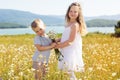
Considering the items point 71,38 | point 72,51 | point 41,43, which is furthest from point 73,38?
point 41,43

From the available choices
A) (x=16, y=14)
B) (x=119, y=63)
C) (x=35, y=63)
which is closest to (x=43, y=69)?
(x=35, y=63)

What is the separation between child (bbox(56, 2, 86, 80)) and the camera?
21.8 feet

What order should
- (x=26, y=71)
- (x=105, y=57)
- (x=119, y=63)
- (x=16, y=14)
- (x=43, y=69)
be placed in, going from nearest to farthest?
1. (x=26, y=71)
2. (x=43, y=69)
3. (x=119, y=63)
4. (x=105, y=57)
5. (x=16, y=14)

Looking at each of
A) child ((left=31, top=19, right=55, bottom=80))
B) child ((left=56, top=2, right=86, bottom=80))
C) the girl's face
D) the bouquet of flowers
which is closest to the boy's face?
child ((left=31, top=19, right=55, bottom=80))

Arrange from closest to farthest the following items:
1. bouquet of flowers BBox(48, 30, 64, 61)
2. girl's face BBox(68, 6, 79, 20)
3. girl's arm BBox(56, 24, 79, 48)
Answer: girl's arm BBox(56, 24, 79, 48) < girl's face BBox(68, 6, 79, 20) < bouquet of flowers BBox(48, 30, 64, 61)

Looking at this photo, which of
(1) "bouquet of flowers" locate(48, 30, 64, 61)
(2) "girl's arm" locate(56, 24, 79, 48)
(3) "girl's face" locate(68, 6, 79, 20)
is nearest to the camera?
(2) "girl's arm" locate(56, 24, 79, 48)

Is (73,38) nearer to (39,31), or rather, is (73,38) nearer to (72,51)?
(72,51)

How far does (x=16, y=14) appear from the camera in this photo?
14625 centimetres

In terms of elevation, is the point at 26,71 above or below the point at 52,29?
below

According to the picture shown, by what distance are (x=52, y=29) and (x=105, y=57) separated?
10.5ft

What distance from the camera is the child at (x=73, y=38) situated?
262 inches

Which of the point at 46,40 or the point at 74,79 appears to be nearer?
the point at 74,79

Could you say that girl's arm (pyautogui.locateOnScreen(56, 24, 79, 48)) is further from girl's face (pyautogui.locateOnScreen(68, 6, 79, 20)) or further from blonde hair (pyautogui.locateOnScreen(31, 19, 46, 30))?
blonde hair (pyautogui.locateOnScreen(31, 19, 46, 30))

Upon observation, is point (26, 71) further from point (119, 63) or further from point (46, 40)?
point (119, 63)
